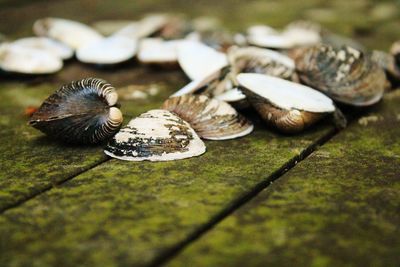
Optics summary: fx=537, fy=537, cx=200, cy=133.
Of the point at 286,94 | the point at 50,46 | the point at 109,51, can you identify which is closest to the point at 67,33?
the point at 50,46

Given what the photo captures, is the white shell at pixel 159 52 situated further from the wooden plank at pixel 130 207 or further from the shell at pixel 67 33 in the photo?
the wooden plank at pixel 130 207

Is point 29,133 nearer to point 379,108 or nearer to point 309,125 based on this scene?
point 309,125

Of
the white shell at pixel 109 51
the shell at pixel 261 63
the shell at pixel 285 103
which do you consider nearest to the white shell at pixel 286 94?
the shell at pixel 285 103

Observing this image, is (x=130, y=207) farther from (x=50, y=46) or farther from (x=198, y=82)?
(x=50, y=46)

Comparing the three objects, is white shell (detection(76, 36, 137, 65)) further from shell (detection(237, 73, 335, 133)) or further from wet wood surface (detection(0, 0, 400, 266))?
shell (detection(237, 73, 335, 133))

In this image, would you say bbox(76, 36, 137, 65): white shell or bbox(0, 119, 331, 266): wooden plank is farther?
bbox(76, 36, 137, 65): white shell

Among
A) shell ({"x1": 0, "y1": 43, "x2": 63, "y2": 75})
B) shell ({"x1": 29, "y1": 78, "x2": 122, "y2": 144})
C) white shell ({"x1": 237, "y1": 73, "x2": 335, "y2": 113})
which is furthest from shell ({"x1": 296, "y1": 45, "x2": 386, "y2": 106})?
shell ({"x1": 0, "y1": 43, "x2": 63, "y2": 75})

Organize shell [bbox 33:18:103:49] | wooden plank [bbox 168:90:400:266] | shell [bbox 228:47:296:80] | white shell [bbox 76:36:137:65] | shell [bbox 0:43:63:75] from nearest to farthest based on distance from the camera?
wooden plank [bbox 168:90:400:266], shell [bbox 228:47:296:80], shell [bbox 0:43:63:75], white shell [bbox 76:36:137:65], shell [bbox 33:18:103:49]
